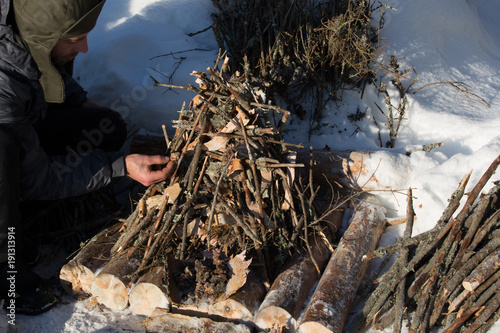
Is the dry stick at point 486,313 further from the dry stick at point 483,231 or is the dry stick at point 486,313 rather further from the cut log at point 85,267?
the cut log at point 85,267

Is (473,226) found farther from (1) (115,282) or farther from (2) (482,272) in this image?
(1) (115,282)

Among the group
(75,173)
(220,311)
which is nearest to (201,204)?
(220,311)

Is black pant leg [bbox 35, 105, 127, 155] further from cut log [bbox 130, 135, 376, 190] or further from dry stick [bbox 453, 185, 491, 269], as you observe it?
dry stick [bbox 453, 185, 491, 269]

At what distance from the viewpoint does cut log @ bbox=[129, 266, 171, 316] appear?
8.04 ft

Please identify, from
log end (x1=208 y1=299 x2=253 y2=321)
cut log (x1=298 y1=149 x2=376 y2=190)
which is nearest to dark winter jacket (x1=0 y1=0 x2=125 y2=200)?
log end (x1=208 y1=299 x2=253 y2=321)

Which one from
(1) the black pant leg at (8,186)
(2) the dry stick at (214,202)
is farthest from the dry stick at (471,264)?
(1) the black pant leg at (8,186)

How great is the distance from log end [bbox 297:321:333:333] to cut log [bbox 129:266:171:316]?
2.58 ft

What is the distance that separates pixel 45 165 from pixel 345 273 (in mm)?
2015

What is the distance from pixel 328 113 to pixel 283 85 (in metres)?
0.55

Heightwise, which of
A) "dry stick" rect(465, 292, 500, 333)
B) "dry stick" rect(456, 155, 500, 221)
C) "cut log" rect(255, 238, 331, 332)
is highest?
"dry stick" rect(456, 155, 500, 221)

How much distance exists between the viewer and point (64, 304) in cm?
281

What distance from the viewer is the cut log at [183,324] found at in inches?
92.6

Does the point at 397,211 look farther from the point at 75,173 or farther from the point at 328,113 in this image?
the point at 75,173

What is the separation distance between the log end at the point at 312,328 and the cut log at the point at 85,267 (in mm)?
1374
